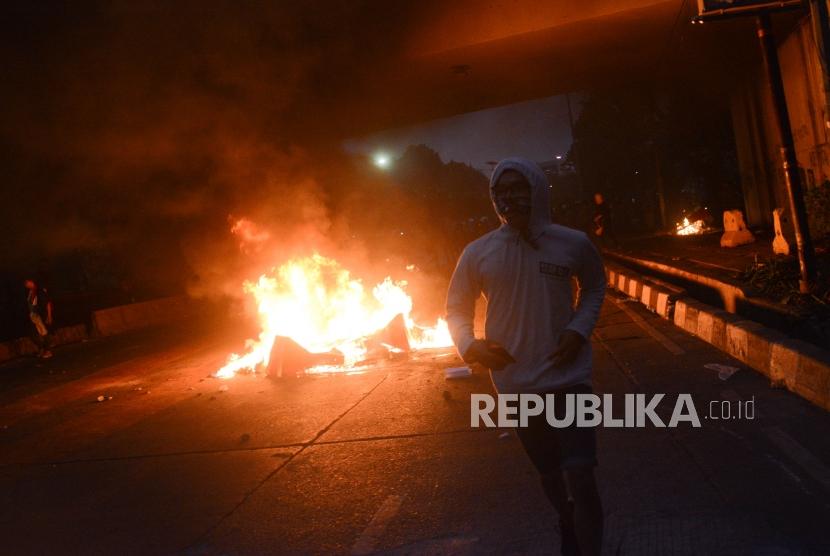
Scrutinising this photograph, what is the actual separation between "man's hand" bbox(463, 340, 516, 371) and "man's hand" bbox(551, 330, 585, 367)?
183mm

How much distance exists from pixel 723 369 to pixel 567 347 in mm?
4313

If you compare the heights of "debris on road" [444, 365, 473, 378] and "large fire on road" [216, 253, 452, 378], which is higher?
"large fire on road" [216, 253, 452, 378]

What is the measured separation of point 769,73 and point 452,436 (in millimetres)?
5939

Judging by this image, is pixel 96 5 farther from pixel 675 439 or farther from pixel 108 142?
pixel 675 439

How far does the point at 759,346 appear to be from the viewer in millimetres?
6266

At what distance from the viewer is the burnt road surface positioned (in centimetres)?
351

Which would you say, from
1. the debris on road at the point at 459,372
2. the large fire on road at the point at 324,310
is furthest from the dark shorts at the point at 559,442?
the large fire on road at the point at 324,310

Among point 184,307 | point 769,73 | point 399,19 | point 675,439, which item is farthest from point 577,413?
point 184,307

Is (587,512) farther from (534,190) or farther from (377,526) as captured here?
(377,526)

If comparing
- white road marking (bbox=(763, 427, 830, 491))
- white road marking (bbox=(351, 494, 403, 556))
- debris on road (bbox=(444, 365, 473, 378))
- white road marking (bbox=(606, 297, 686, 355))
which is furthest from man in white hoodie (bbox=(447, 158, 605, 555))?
white road marking (bbox=(606, 297, 686, 355))

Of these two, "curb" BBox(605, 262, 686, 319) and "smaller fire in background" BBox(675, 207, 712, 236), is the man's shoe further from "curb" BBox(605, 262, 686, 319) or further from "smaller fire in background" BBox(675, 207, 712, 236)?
"smaller fire in background" BBox(675, 207, 712, 236)

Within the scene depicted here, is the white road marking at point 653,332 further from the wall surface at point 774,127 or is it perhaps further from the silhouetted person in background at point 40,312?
the silhouetted person in background at point 40,312

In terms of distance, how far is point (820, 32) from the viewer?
30.1 ft

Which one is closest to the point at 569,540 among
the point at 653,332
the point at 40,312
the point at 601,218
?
the point at 653,332
